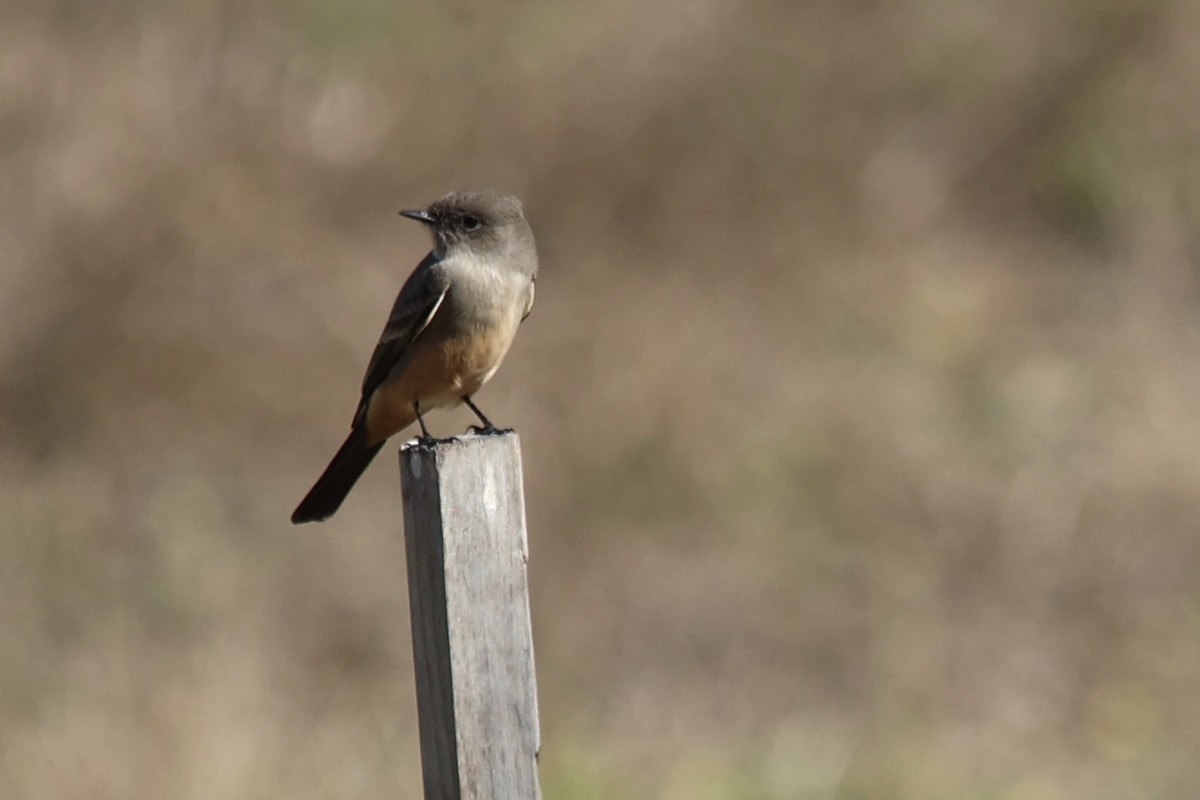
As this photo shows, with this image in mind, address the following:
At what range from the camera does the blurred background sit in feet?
25.4

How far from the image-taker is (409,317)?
17.6 feet

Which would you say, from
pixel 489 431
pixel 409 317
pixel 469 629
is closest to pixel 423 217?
pixel 409 317

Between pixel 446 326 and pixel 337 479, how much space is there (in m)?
0.60

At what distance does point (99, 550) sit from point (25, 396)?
1229 millimetres

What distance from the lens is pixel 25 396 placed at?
948cm

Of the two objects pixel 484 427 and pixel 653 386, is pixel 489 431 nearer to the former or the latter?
pixel 484 427

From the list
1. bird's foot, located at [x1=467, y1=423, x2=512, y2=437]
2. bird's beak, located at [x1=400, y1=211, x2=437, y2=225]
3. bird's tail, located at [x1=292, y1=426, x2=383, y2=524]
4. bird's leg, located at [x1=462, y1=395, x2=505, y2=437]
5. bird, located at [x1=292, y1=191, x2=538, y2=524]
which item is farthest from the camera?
bird's beak, located at [x1=400, y1=211, x2=437, y2=225]

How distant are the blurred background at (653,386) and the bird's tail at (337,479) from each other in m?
1.58

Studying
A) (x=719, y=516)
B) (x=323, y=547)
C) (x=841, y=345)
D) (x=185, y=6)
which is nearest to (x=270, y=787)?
(x=323, y=547)

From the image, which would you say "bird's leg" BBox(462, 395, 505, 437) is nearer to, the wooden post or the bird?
the bird

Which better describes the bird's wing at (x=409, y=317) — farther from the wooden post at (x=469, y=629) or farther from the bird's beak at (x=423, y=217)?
the wooden post at (x=469, y=629)

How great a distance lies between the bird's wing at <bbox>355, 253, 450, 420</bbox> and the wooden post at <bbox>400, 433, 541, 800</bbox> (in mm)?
2168

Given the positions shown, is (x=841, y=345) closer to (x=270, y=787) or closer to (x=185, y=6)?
(x=185, y=6)

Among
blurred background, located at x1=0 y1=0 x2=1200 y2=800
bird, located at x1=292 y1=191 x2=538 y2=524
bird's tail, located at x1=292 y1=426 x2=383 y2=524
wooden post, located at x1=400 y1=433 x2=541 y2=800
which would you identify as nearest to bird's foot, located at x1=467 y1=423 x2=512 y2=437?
wooden post, located at x1=400 y1=433 x2=541 y2=800
